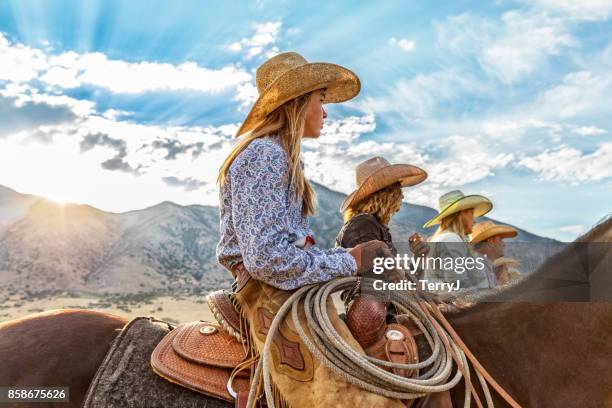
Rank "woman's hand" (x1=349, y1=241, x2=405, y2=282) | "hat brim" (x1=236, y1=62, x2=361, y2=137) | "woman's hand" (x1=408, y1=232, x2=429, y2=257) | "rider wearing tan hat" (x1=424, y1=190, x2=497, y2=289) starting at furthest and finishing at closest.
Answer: "rider wearing tan hat" (x1=424, y1=190, x2=497, y2=289), "woman's hand" (x1=408, y1=232, x2=429, y2=257), "hat brim" (x1=236, y1=62, x2=361, y2=137), "woman's hand" (x1=349, y1=241, x2=405, y2=282)

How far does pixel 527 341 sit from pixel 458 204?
519 cm

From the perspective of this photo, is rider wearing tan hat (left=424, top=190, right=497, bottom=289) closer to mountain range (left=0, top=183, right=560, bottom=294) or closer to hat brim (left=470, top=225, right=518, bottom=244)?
hat brim (left=470, top=225, right=518, bottom=244)

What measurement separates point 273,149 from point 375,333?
107 cm

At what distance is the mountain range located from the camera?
40.8 meters

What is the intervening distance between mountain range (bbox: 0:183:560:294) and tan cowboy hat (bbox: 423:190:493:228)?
29.2 m

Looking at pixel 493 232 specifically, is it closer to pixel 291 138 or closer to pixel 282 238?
pixel 291 138

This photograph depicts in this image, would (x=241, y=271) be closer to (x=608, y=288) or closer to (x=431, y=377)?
(x=431, y=377)

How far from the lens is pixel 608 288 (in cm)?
250

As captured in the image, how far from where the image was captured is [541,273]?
2725 mm

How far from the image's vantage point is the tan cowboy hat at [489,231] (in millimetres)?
9133

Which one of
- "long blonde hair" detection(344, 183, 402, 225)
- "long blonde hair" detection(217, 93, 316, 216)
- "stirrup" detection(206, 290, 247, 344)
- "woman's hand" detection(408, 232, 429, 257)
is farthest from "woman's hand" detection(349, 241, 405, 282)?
"long blonde hair" detection(344, 183, 402, 225)

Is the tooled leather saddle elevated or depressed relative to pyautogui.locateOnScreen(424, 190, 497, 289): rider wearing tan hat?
depressed

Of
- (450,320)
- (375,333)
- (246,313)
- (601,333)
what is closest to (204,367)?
(246,313)

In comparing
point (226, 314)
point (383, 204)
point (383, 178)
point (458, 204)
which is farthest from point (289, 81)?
point (458, 204)
